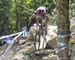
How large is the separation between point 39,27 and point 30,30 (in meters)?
0.92

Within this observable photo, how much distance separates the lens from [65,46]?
443 centimetres

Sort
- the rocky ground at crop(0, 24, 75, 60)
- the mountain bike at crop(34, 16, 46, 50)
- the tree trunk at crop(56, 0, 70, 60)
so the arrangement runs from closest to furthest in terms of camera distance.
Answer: the tree trunk at crop(56, 0, 70, 60)
the rocky ground at crop(0, 24, 75, 60)
the mountain bike at crop(34, 16, 46, 50)

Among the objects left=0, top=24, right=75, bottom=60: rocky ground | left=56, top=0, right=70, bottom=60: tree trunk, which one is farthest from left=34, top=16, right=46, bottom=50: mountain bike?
left=56, top=0, right=70, bottom=60: tree trunk

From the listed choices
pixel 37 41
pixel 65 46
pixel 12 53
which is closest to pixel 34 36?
pixel 37 41

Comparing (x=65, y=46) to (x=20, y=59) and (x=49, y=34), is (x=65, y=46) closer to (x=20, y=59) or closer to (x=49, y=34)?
(x=20, y=59)

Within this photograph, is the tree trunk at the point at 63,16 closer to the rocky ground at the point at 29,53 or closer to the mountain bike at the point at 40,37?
the rocky ground at the point at 29,53

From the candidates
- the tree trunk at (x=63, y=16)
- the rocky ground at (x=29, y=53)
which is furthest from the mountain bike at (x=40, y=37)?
the tree trunk at (x=63, y=16)

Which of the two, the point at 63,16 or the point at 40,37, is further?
the point at 40,37

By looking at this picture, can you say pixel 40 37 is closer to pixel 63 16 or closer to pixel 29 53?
pixel 29 53

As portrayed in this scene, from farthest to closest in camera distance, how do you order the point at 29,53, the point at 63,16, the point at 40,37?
1. the point at 40,37
2. the point at 29,53
3. the point at 63,16

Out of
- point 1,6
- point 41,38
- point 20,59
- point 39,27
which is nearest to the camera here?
point 20,59

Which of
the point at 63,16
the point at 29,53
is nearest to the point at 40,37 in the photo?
the point at 29,53

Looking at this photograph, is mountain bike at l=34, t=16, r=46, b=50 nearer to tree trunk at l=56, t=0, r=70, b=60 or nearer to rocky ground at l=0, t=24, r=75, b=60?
rocky ground at l=0, t=24, r=75, b=60

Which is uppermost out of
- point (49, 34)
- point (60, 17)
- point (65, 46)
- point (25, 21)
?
point (60, 17)
